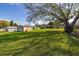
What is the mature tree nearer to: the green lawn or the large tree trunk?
the large tree trunk

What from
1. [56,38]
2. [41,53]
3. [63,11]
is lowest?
[41,53]

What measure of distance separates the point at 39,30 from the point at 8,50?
0.32 meters

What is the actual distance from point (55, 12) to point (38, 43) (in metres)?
0.31

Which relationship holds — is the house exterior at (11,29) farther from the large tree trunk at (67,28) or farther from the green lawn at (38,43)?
the large tree trunk at (67,28)

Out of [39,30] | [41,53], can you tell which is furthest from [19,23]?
[41,53]

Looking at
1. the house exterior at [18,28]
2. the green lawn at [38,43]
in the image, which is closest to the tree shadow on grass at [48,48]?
the green lawn at [38,43]

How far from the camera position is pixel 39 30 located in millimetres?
1626

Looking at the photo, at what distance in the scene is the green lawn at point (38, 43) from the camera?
1.58 meters

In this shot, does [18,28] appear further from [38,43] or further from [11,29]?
[38,43]

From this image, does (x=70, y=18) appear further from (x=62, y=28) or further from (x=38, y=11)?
(x=38, y=11)

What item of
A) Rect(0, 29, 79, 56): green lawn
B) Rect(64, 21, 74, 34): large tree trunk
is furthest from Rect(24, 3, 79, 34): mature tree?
Rect(0, 29, 79, 56): green lawn

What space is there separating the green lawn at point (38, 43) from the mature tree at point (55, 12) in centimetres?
10

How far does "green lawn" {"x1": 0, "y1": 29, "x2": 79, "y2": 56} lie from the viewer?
158 centimetres

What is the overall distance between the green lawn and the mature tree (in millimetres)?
100
